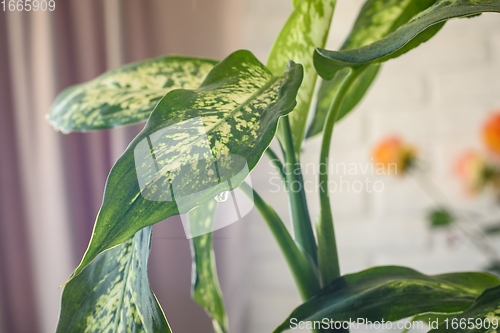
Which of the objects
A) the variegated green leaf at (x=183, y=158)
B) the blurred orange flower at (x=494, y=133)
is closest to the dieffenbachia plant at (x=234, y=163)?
the variegated green leaf at (x=183, y=158)

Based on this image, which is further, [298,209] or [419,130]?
[419,130]

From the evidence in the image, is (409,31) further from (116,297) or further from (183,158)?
(116,297)

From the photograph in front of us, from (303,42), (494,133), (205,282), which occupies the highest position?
(303,42)

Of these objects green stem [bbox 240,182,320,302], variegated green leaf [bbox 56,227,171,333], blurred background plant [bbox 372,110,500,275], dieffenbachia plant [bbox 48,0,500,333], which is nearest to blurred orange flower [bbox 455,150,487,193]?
blurred background plant [bbox 372,110,500,275]

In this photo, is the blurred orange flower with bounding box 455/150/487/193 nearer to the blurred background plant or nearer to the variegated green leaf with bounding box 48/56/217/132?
the blurred background plant

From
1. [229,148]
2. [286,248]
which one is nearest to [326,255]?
[286,248]

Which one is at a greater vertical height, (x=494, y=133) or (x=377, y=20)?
(x=377, y=20)

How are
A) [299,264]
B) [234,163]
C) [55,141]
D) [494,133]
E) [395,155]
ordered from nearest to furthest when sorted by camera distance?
[234,163]
[299,264]
[55,141]
[494,133]
[395,155]

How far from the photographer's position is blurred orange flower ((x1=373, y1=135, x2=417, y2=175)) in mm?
784

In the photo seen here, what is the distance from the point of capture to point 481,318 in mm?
194

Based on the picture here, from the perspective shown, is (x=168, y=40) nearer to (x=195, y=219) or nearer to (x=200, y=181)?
(x=195, y=219)

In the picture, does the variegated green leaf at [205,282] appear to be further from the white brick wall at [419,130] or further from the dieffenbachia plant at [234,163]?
the white brick wall at [419,130]

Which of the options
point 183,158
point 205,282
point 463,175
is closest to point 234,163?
point 183,158

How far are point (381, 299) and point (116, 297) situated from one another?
183mm
